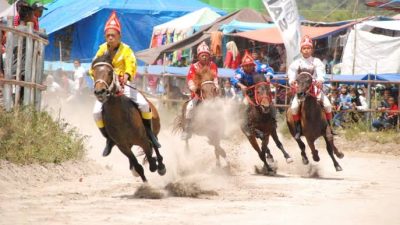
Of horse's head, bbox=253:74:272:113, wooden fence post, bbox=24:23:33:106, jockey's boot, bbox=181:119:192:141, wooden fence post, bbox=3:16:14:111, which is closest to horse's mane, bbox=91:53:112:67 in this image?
wooden fence post, bbox=3:16:14:111

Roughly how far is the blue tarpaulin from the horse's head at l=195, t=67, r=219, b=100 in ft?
77.8

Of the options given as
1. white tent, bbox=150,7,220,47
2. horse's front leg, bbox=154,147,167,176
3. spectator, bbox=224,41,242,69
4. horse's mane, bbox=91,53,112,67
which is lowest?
horse's front leg, bbox=154,147,167,176

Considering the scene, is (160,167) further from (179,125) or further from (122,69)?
(179,125)

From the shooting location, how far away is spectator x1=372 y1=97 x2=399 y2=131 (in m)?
25.5

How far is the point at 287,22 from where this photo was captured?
81.8 ft

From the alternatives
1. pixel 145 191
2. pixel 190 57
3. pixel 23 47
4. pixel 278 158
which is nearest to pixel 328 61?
pixel 190 57

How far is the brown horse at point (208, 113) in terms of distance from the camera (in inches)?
709

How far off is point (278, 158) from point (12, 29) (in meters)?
7.33

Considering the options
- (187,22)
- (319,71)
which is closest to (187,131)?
(319,71)

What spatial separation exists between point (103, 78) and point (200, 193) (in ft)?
7.39

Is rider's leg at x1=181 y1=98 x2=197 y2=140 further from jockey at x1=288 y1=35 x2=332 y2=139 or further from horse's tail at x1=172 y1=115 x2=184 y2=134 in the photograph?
jockey at x1=288 y1=35 x2=332 y2=139

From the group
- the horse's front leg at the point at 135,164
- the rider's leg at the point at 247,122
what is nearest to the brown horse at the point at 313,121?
the rider's leg at the point at 247,122

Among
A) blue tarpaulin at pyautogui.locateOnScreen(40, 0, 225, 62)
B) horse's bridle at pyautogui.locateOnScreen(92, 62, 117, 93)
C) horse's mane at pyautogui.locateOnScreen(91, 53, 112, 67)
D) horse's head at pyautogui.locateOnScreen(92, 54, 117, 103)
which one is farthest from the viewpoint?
blue tarpaulin at pyautogui.locateOnScreen(40, 0, 225, 62)

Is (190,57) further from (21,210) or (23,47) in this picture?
(21,210)
